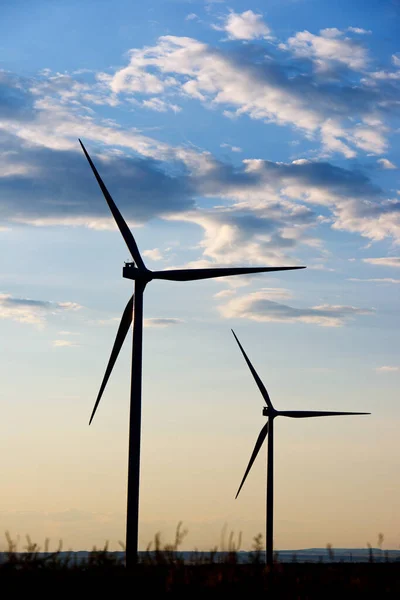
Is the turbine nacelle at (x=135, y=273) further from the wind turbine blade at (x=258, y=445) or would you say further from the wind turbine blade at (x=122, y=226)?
the wind turbine blade at (x=258, y=445)

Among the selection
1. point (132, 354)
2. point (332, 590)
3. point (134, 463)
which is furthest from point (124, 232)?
point (332, 590)

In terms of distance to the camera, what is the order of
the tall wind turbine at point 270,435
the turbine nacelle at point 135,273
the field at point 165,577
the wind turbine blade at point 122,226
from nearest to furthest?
the field at point 165,577 → the turbine nacelle at point 135,273 → the wind turbine blade at point 122,226 → the tall wind turbine at point 270,435

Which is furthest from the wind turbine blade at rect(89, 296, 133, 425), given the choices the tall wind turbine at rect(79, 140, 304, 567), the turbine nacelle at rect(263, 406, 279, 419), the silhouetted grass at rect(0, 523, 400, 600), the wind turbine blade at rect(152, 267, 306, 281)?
the turbine nacelle at rect(263, 406, 279, 419)

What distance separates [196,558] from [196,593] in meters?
0.85

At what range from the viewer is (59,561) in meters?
26.0

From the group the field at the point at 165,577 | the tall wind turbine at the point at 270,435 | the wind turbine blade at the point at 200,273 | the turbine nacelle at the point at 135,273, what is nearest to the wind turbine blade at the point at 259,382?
the tall wind turbine at the point at 270,435

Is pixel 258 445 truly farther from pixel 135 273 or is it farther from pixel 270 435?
pixel 135 273

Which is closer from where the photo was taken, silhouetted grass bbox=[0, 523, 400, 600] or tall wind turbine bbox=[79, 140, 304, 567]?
silhouetted grass bbox=[0, 523, 400, 600]

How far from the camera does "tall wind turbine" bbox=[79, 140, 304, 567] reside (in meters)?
45.2

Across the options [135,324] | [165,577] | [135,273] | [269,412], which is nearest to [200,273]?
[135,273]

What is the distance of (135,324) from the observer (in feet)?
159

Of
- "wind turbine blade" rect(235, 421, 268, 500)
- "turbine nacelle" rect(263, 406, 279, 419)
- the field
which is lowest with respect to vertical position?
the field

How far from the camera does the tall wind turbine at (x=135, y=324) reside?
45203 mm

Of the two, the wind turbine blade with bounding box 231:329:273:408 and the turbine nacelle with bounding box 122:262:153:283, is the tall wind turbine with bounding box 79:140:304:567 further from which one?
the wind turbine blade with bounding box 231:329:273:408
